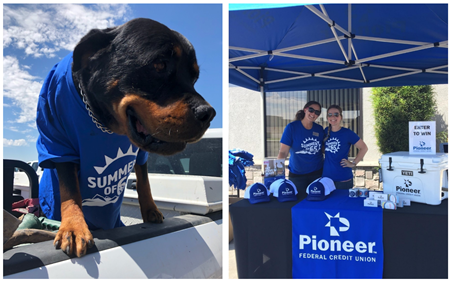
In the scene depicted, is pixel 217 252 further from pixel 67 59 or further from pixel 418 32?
pixel 418 32

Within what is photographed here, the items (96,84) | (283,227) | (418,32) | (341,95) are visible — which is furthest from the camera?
(341,95)

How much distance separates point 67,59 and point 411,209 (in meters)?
2.60

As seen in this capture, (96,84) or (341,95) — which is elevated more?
(341,95)

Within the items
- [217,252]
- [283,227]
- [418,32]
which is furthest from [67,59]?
[418,32]

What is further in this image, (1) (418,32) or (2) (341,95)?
(2) (341,95)

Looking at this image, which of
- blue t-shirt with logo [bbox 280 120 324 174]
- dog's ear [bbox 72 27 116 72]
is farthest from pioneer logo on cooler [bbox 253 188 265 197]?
dog's ear [bbox 72 27 116 72]

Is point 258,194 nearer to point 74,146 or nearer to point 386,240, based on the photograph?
point 386,240

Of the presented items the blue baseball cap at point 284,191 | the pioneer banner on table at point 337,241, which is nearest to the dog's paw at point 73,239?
the pioneer banner on table at point 337,241

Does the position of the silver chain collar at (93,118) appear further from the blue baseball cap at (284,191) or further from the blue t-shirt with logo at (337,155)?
the blue t-shirt with logo at (337,155)

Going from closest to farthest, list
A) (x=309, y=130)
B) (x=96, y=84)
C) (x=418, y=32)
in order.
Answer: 1. (x=96, y=84)
2. (x=418, y=32)
3. (x=309, y=130)

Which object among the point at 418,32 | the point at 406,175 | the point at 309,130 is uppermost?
the point at 418,32

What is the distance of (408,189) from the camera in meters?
2.77

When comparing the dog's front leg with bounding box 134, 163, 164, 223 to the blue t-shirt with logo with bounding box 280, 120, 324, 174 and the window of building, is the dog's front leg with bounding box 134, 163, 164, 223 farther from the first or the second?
the window of building

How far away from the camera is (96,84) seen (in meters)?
1.47
